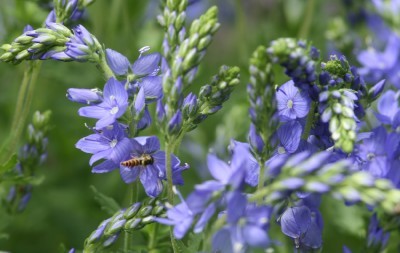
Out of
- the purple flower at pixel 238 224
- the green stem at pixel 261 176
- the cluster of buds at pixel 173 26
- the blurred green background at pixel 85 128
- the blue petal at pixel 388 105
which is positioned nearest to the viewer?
the purple flower at pixel 238 224

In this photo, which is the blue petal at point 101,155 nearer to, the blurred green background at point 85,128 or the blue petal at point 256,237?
the blue petal at point 256,237

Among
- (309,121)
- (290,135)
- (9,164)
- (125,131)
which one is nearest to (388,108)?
(309,121)

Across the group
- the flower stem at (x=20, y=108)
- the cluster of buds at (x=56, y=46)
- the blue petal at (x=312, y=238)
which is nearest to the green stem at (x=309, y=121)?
the blue petal at (x=312, y=238)

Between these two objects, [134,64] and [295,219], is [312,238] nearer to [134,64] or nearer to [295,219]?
[295,219]

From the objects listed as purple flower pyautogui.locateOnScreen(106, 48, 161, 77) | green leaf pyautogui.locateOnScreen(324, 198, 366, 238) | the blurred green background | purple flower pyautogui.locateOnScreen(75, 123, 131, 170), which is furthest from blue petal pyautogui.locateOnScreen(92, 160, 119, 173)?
green leaf pyautogui.locateOnScreen(324, 198, 366, 238)

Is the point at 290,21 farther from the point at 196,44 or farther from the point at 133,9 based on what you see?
the point at 196,44

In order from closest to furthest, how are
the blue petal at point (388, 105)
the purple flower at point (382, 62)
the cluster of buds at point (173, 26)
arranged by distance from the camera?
1. the cluster of buds at point (173, 26)
2. the blue petal at point (388, 105)
3. the purple flower at point (382, 62)

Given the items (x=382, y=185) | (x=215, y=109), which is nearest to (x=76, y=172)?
(x=215, y=109)

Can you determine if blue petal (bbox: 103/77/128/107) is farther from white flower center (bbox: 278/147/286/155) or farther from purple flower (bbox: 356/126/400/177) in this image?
purple flower (bbox: 356/126/400/177)
